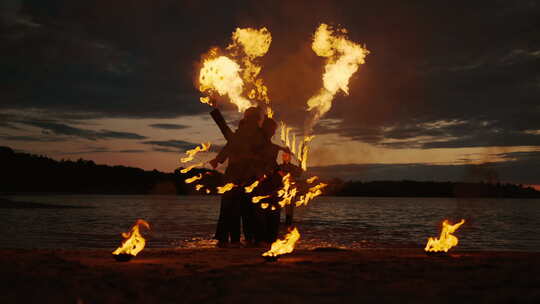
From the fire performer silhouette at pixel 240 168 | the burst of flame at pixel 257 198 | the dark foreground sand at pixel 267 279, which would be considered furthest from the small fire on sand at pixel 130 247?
the burst of flame at pixel 257 198

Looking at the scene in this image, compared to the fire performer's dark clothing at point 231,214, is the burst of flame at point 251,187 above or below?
above

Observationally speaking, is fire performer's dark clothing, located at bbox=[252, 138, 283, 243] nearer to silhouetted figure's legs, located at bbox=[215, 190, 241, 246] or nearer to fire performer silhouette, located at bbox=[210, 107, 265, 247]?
fire performer silhouette, located at bbox=[210, 107, 265, 247]

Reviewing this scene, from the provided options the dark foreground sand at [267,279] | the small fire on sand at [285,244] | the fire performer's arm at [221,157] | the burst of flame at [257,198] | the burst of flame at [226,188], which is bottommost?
the dark foreground sand at [267,279]

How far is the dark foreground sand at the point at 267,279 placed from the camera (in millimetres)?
7500

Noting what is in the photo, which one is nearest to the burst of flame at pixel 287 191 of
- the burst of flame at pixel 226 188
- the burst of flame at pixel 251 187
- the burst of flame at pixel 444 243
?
Answer: the burst of flame at pixel 251 187

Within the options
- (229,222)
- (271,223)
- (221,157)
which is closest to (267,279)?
(229,222)

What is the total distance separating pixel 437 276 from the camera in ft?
30.7

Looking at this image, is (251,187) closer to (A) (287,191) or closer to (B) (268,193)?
(B) (268,193)

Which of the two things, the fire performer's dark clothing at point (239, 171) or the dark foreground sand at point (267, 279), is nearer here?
the dark foreground sand at point (267, 279)

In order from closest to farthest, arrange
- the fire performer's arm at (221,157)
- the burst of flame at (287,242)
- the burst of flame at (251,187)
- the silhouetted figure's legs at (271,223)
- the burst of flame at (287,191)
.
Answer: the burst of flame at (287,242), the burst of flame at (251,187), the burst of flame at (287,191), the fire performer's arm at (221,157), the silhouetted figure's legs at (271,223)

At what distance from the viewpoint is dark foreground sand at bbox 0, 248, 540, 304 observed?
24.6 ft

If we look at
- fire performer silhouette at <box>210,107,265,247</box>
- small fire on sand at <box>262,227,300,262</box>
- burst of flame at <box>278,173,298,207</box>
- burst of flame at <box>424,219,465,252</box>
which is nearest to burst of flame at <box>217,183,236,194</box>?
fire performer silhouette at <box>210,107,265,247</box>

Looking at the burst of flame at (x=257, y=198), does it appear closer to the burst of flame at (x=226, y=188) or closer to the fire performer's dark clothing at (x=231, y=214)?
the fire performer's dark clothing at (x=231, y=214)

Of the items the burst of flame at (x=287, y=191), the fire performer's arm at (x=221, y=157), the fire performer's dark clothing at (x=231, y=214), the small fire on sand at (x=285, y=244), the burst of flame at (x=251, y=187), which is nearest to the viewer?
the small fire on sand at (x=285, y=244)
